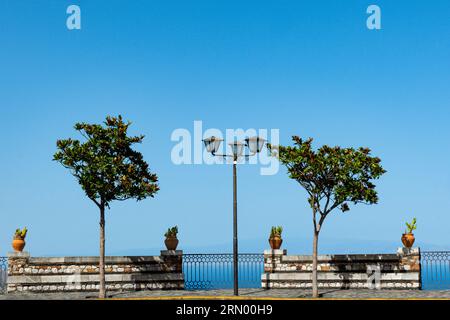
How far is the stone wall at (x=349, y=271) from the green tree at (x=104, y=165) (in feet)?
22.5

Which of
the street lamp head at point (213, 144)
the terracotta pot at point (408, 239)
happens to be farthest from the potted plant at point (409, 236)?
the street lamp head at point (213, 144)

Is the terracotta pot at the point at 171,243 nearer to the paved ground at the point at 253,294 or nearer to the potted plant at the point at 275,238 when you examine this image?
the paved ground at the point at 253,294

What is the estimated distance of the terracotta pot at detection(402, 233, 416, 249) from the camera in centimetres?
2955

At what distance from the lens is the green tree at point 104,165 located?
27.1 m

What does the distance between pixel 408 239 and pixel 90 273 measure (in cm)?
1396

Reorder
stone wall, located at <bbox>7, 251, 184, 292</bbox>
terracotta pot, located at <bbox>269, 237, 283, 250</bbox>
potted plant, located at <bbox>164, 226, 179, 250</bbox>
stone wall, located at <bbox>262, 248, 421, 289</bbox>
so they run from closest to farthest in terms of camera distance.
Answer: stone wall, located at <bbox>7, 251, 184, 292</bbox>
stone wall, located at <bbox>262, 248, 421, 289</bbox>
potted plant, located at <bbox>164, 226, 179, 250</bbox>
terracotta pot, located at <bbox>269, 237, 283, 250</bbox>

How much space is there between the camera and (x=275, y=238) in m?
30.7

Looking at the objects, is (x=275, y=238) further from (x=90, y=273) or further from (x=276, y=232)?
(x=90, y=273)

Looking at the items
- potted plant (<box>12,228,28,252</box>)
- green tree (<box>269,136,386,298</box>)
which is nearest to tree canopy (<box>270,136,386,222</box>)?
green tree (<box>269,136,386,298</box>)

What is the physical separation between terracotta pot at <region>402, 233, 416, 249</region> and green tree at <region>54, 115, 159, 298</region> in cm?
1106

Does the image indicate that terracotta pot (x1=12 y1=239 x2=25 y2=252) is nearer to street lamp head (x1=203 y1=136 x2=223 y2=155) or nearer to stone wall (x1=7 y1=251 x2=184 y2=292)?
stone wall (x1=7 y1=251 x2=184 y2=292)

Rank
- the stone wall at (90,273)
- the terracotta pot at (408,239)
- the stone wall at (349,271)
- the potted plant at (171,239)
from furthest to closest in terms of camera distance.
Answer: the potted plant at (171,239) → the terracotta pot at (408,239) → the stone wall at (349,271) → the stone wall at (90,273)

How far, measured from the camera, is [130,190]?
2733 centimetres
